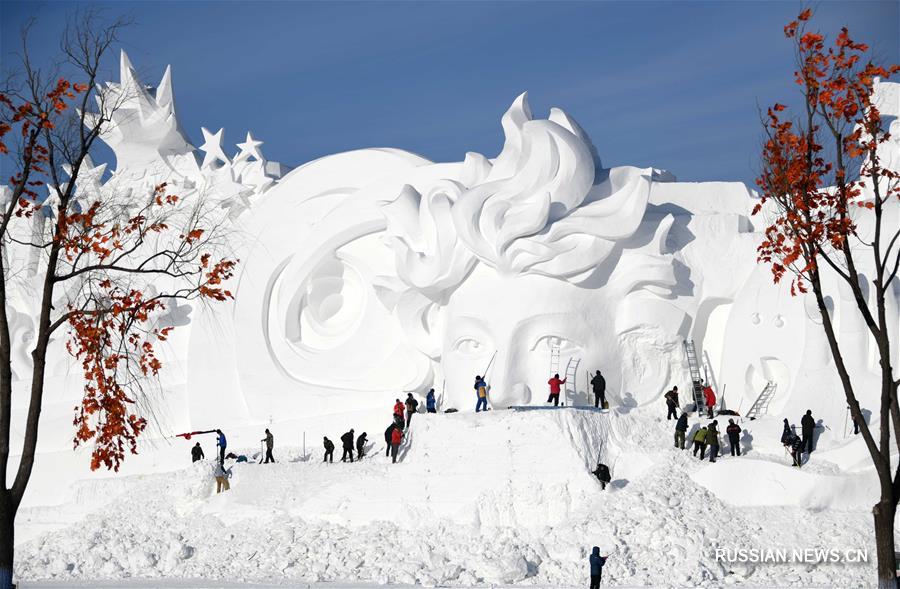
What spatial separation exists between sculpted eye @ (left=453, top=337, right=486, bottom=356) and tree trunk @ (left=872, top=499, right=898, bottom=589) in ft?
39.6

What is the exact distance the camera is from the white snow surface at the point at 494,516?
685 inches

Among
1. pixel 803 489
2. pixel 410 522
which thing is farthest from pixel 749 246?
pixel 410 522

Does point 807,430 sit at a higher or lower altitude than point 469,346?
lower

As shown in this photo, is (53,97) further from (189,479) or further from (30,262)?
(30,262)

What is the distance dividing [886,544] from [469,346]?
12.5 meters

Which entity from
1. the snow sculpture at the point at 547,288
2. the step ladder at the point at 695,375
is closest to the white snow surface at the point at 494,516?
the step ladder at the point at 695,375

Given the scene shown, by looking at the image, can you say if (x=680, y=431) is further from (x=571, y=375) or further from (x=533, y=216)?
(x=533, y=216)

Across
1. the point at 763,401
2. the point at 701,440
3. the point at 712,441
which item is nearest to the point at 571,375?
the point at 701,440

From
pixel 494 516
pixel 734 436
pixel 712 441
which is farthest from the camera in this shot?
pixel 734 436

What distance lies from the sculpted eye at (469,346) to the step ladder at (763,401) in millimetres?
5491

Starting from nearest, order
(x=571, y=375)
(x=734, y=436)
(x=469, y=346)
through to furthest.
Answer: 1. (x=734, y=436)
2. (x=571, y=375)
3. (x=469, y=346)

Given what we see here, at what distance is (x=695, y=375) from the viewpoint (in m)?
23.3

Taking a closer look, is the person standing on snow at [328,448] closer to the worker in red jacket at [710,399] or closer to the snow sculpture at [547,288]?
the snow sculpture at [547,288]

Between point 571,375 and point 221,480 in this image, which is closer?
point 221,480
